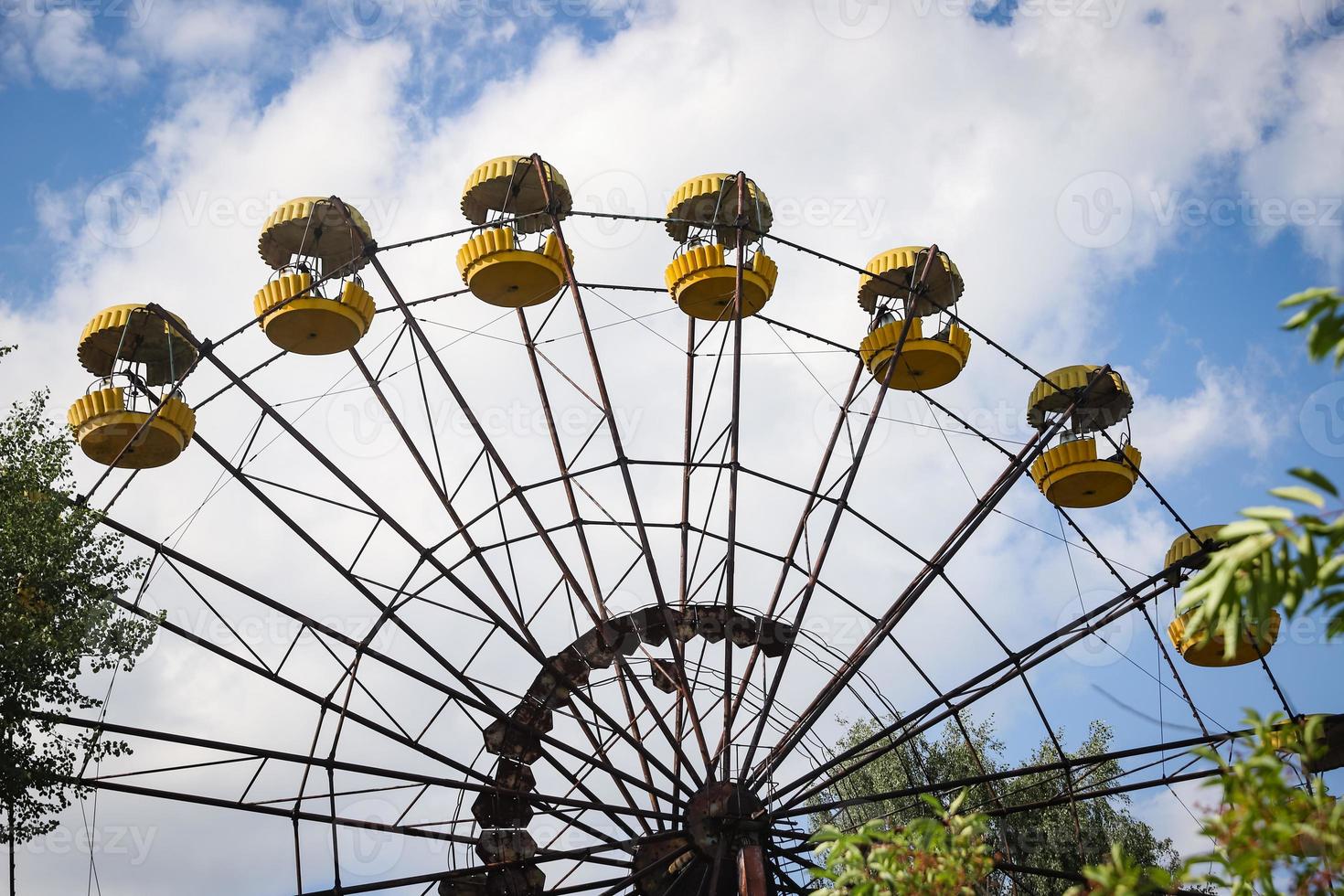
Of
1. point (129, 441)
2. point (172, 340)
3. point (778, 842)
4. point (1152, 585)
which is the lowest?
point (778, 842)

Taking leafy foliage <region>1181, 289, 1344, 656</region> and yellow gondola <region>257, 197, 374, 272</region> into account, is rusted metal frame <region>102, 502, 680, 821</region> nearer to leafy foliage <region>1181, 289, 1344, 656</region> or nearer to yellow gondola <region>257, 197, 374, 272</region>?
yellow gondola <region>257, 197, 374, 272</region>

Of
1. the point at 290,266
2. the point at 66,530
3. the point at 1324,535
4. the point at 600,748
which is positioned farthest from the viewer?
the point at 290,266

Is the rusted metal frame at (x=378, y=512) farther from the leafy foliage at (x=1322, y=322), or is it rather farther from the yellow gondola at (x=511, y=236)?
the leafy foliage at (x=1322, y=322)

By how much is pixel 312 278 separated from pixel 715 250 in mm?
5604

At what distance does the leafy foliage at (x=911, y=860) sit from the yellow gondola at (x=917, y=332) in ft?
36.0

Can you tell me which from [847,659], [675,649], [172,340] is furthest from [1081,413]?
[172,340]

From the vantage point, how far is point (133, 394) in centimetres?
1703

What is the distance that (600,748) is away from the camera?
1648cm

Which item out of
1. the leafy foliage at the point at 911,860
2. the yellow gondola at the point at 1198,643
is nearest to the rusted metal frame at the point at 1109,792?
the yellow gondola at the point at 1198,643

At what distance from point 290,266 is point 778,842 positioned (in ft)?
34.0

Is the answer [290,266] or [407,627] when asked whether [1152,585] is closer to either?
[407,627]

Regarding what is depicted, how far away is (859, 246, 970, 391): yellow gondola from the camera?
18609 mm

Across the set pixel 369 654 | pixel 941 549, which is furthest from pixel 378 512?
pixel 941 549

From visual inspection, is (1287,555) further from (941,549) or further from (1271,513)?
(941,549)
